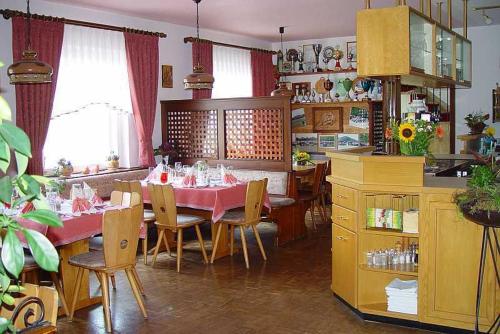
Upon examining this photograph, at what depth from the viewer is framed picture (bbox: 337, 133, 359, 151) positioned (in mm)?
10484

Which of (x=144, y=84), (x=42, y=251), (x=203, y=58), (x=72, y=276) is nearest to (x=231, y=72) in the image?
(x=203, y=58)

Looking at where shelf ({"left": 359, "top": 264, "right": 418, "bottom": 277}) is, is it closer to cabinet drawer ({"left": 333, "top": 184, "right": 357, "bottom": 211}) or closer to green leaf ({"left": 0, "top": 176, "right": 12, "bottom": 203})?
cabinet drawer ({"left": 333, "top": 184, "right": 357, "bottom": 211})

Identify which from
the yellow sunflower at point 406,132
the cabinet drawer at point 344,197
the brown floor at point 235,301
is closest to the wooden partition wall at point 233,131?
the brown floor at point 235,301

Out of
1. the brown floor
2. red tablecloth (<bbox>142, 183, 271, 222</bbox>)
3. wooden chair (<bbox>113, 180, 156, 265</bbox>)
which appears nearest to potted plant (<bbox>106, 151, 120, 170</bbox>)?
wooden chair (<bbox>113, 180, 156, 265</bbox>)

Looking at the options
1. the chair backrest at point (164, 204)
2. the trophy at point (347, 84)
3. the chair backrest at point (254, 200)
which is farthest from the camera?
the trophy at point (347, 84)

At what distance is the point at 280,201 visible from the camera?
23.6ft

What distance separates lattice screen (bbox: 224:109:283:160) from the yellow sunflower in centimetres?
315

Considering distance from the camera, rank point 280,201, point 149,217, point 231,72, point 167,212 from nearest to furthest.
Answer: point 167,212
point 149,217
point 280,201
point 231,72

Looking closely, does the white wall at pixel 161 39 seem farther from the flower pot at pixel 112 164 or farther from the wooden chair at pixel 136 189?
the wooden chair at pixel 136 189

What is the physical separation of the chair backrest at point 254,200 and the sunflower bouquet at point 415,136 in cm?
192

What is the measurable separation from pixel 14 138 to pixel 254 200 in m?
4.83

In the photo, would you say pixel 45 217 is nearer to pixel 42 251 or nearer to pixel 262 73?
pixel 42 251

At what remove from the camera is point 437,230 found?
4.15 metres

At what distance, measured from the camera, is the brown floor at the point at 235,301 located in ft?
14.4
